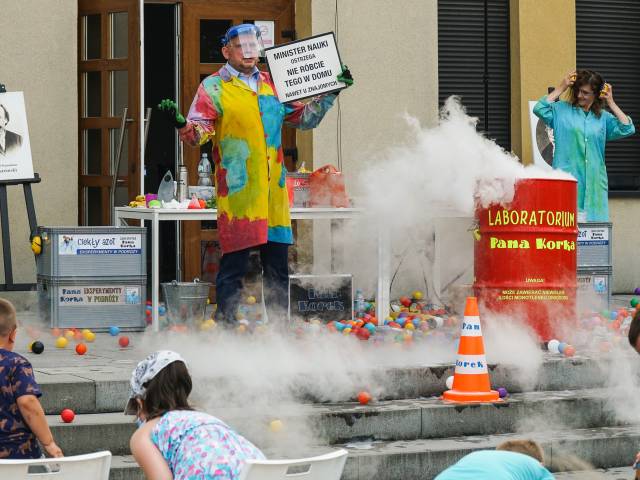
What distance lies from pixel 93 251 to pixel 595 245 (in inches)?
166

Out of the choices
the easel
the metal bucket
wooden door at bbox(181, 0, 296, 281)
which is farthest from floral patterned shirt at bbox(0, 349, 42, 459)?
wooden door at bbox(181, 0, 296, 281)

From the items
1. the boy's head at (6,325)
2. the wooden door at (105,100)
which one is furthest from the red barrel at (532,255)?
the boy's head at (6,325)

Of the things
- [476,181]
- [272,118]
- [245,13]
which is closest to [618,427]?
[476,181]

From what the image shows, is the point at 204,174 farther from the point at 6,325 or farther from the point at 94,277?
the point at 6,325

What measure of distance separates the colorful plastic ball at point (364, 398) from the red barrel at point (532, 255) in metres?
1.65

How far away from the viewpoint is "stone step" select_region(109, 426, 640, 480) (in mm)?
7043

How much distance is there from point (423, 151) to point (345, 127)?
120 inches

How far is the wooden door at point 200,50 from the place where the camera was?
1234 cm

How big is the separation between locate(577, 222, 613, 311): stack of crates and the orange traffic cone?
334 centimetres

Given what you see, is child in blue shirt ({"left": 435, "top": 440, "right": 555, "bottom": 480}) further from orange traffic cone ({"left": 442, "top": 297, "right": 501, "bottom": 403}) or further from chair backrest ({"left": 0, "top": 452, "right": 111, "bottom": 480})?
orange traffic cone ({"left": 442, "top": 297, "right": 501, "bottom": 403})

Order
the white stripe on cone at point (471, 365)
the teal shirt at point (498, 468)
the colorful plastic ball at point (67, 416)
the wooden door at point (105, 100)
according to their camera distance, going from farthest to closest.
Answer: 1. the wooden door at point (105, 100)
2. the white stripe on cone at point (471, 365)
3. the colorful plastic ball at point (67, 416)
4. the teal shirt at point (498, 468)

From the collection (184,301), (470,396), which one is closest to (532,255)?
(470,396)

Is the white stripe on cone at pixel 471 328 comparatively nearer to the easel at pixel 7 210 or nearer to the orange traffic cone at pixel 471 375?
the orange traffic cone at pixel 471 375

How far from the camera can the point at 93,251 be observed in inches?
398
